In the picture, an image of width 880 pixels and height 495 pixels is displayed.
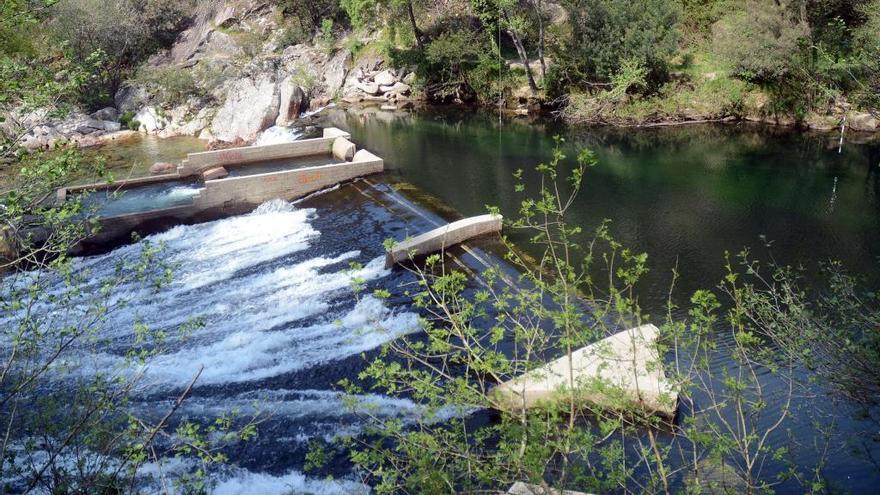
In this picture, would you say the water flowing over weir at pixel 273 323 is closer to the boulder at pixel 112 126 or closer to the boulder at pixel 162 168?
the boulder at pixel 162 168

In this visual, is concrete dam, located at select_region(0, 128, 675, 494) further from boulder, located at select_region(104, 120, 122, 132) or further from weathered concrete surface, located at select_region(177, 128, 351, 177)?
boulder, located at select_region(104, 120, 122, 132)

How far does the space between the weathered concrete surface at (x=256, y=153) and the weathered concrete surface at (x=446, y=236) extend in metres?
9.89

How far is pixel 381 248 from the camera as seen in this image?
14.6 m

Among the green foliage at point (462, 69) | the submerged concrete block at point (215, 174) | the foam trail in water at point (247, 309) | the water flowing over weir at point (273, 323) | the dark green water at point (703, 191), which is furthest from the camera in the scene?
the green foliage at point (462, 69)

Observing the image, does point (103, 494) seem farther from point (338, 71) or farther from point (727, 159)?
point (338, 71)

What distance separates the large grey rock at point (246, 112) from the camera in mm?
27562

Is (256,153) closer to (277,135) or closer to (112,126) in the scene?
(277,135)

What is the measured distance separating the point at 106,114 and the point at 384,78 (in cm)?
1356

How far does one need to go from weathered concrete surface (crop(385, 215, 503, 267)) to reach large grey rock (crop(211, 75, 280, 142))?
16.2 metres

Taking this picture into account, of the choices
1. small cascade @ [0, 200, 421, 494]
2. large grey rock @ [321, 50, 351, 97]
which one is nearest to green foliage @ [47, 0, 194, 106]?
large grey rock @ [321, 50, 351, 97]

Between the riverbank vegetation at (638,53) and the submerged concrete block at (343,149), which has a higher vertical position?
the riverbank vegetation at (638,53)

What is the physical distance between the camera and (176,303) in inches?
488

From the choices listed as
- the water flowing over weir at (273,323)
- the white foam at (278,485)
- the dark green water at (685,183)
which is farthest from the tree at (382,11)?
the white foam at (278,485)

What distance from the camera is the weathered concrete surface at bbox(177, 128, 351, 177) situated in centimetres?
2062
